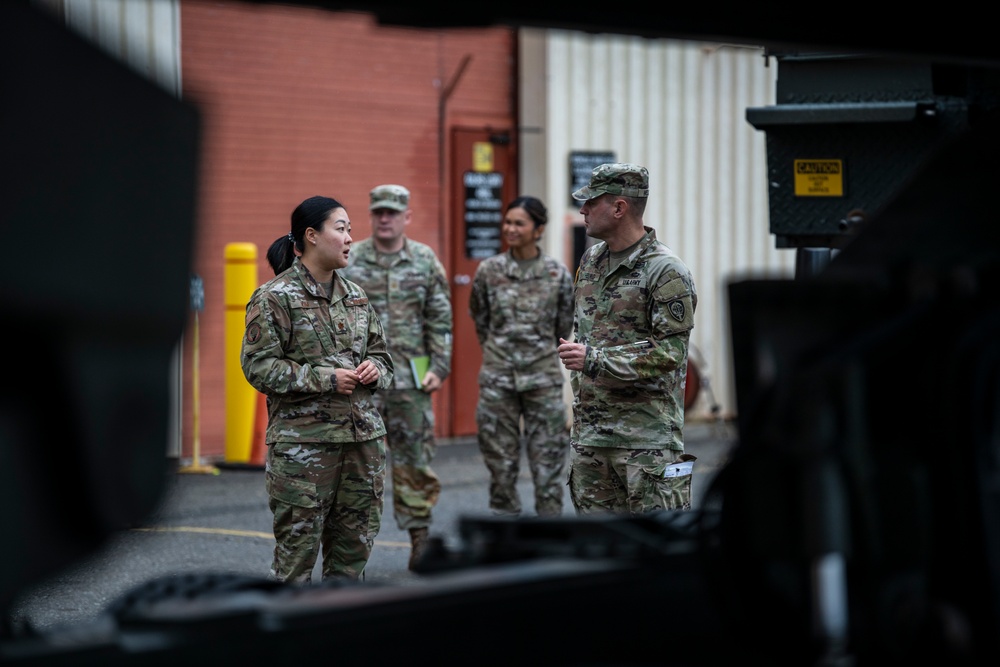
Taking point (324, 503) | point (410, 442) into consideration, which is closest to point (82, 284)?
point (324, 503)

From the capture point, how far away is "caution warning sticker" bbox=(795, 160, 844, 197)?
14.7 ft

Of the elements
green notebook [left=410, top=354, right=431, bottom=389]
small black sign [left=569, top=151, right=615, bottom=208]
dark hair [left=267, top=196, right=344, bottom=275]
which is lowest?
green notebook [left=410, top=354, right=431, bottom=389]

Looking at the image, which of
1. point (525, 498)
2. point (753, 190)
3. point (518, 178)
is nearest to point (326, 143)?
point (518, 178)

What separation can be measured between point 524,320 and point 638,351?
2858mm

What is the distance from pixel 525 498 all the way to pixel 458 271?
106 inches

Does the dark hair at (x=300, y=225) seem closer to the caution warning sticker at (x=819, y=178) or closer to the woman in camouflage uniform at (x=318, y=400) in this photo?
the woman in camouflage uniform at (x=318, y=400)

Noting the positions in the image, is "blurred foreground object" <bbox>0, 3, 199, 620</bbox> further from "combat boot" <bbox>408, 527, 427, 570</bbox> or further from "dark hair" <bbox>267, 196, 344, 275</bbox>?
"combat boot" <bbox>408, 527, 427, 570</bbox>

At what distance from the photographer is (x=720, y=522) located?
2.38 metres

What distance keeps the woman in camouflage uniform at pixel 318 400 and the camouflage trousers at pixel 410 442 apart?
1.83 m

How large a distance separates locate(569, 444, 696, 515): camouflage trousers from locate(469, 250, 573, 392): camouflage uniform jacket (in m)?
2.52

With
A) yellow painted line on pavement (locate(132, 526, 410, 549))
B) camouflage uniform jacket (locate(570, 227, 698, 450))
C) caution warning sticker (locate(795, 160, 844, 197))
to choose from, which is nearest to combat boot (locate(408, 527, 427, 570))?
yellow painted line on pavement (locate(132, 526, 410, 549))

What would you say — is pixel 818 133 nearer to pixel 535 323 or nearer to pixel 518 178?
pixel 535 323

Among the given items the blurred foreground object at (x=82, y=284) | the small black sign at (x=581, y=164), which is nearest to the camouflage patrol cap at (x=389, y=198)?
the small black sign at (x=581, y=164)

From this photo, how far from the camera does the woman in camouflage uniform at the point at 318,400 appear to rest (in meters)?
5.15
